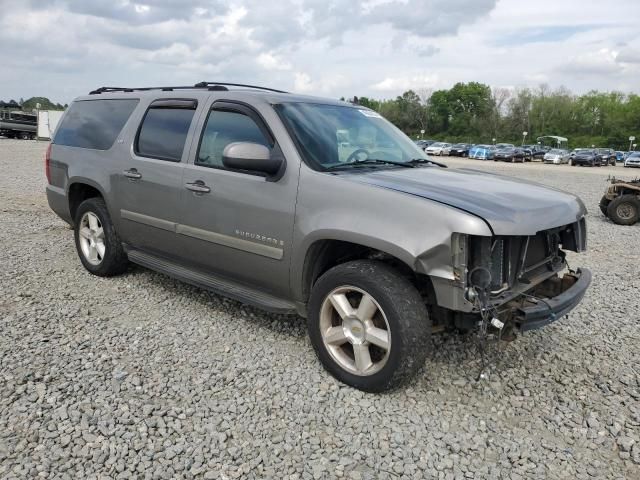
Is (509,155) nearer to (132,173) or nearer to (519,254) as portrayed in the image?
Result: (132,173)

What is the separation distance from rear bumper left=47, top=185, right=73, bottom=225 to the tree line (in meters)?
83.9

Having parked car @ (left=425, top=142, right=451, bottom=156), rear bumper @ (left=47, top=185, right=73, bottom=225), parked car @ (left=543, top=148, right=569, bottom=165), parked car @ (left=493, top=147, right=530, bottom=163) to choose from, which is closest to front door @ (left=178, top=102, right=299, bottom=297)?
rear bumper @ (left=47, top=185, right=73, bottom=225)

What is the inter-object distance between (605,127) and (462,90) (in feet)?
99.0

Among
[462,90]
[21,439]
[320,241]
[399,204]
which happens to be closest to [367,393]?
[320,241]

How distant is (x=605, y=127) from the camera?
299ft

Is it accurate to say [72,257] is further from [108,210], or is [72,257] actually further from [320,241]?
[320,241]

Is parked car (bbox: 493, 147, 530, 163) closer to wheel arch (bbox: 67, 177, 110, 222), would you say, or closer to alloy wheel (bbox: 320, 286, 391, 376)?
wheel arch (bbox: 67, 177, 110, 222)

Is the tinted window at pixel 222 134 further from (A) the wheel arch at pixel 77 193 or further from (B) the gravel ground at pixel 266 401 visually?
(A) the wheel arch at pixel 77 193

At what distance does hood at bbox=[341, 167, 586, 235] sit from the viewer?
2.86m

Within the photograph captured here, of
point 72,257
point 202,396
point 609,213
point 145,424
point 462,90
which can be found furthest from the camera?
point 462,90

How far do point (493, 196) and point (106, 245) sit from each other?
3.70 m

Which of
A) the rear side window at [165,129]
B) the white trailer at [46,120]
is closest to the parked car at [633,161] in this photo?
the white trailer at [46,120]

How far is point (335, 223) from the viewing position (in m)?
3.21

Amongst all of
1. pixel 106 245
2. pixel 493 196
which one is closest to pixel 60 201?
pixel 106 245
